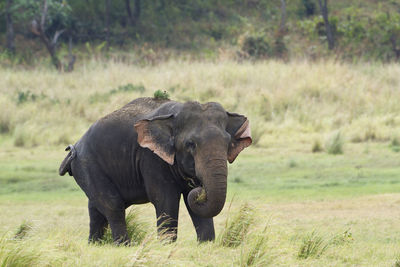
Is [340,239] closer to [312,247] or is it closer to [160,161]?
[312,247]

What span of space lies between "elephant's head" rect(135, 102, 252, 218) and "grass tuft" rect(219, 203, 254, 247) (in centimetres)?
59

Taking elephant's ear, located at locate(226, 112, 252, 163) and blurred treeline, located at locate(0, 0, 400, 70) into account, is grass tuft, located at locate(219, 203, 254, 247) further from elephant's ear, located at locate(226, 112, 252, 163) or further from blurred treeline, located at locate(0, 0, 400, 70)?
blurred treeline, located at locate(0, 0, 400, 70)

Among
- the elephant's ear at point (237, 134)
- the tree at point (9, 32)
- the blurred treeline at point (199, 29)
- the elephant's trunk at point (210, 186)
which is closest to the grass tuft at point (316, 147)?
the elephant's ear at point (237, 134)

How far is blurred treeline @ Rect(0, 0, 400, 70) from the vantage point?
35.2m

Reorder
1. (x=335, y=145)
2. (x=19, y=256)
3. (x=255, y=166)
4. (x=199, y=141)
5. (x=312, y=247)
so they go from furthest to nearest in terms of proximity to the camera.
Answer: (x=335, y=145), (x=255, y=166), (x=312, y=247), (x=199, y=141), (x=19, y=256)

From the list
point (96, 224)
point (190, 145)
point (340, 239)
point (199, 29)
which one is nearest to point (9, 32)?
point (199, 29)

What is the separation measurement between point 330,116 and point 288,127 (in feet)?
6.07

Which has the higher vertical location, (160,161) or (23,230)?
(160,161)

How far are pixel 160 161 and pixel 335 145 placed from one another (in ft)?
37.0

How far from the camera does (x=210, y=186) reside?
754 centimetres

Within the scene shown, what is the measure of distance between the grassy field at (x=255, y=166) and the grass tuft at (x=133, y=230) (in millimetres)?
95

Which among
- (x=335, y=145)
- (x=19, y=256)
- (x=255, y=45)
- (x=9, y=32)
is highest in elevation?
(x=19, y=256)

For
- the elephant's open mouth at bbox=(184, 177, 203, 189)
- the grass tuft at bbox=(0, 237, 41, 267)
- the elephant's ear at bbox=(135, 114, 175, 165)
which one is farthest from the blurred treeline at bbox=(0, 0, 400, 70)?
the grass tuft at bbox=(0, 237, 41, 267)

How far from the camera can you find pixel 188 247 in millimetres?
8086
